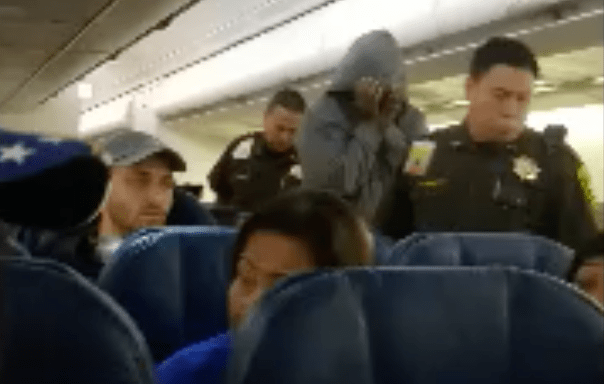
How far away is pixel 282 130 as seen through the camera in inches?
215

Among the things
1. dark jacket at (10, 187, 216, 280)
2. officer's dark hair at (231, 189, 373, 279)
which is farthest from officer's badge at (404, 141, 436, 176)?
officer's dark hair at (231, 189, 373, 279)

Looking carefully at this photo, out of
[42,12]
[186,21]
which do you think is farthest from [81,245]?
[186,21]

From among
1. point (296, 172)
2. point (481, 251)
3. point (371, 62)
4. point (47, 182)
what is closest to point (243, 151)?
point (296, 172)

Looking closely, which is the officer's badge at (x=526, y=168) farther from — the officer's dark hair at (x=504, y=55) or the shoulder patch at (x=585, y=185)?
the officer's dark hair at (x=504, y=55)

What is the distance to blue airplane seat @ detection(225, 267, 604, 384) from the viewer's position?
1341 mm

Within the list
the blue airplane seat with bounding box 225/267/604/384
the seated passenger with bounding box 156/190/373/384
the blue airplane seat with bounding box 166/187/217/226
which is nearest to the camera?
the blue airplane seat with bounding box 225/267/604/384

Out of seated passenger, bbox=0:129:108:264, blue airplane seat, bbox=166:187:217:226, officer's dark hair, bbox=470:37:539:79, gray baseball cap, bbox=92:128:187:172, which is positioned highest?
seated passenger, bbox=0:129:108:264

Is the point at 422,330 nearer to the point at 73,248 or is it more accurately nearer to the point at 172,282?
the point at 172,282

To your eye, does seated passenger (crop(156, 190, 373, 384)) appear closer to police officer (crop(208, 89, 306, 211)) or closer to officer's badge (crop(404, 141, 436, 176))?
officer's badge (crop(404, 141, 436, 176))

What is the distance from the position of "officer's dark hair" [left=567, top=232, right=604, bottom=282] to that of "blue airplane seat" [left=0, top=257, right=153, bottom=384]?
4.81 feet

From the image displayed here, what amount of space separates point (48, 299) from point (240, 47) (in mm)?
8526

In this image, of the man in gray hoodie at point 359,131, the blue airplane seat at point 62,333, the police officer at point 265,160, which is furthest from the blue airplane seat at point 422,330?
the police officer at point 265,160

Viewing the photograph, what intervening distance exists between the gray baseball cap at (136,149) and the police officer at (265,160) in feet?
6.37

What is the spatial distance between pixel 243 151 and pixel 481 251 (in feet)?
11.1
